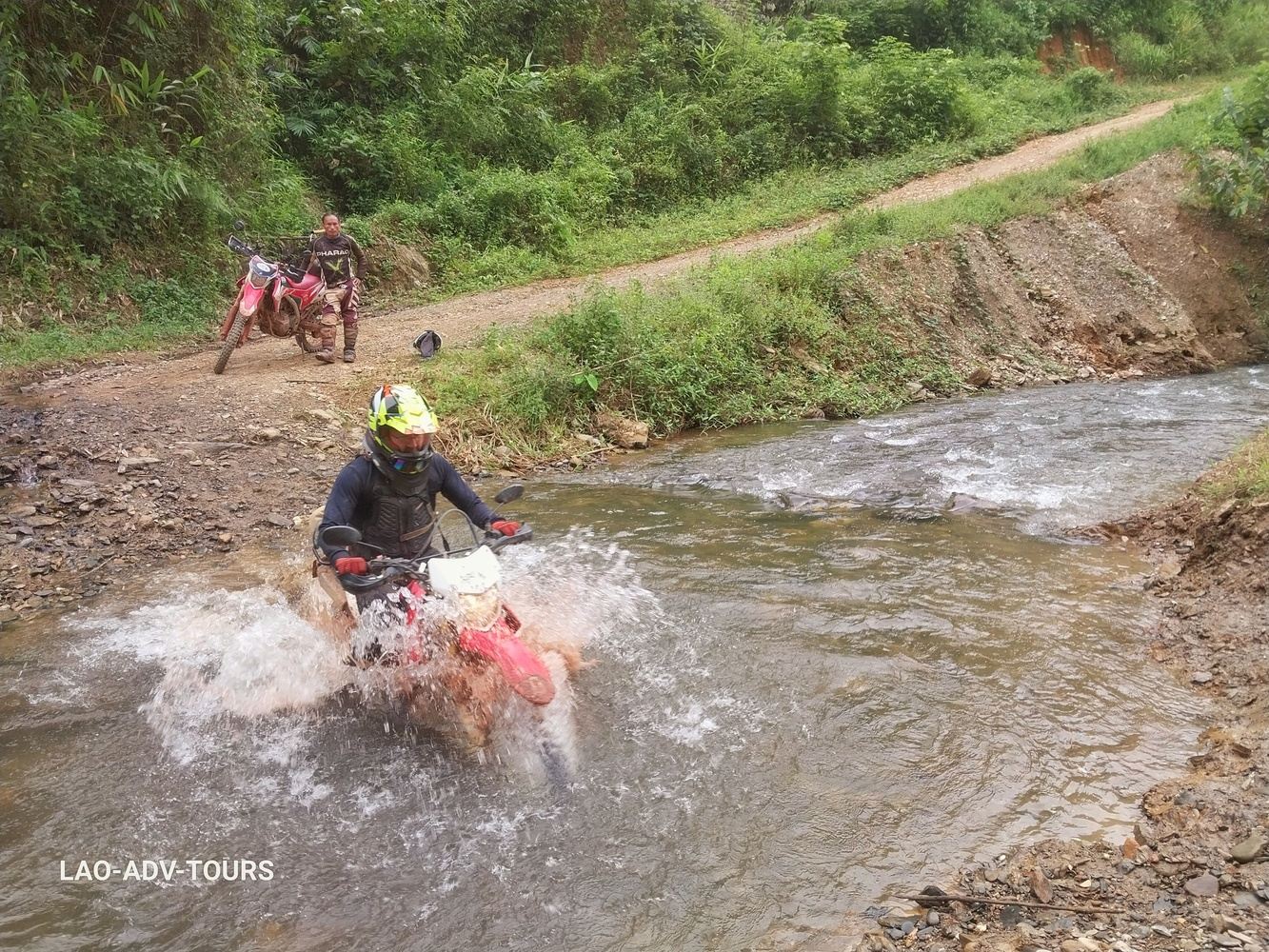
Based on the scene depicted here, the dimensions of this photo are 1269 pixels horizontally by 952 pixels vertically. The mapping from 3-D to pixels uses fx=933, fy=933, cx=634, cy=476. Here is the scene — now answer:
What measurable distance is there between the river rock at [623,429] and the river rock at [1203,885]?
8.51 metres

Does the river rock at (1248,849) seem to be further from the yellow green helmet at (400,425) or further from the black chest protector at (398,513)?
the yellow green helmet at (400,425)

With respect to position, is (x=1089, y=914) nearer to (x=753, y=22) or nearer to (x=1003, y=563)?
(x=1003, y=563)

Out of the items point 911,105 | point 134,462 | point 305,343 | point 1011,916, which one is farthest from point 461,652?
point 911,105

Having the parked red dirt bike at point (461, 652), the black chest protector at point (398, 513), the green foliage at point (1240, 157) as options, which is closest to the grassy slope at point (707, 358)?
the black chest protector at point (398, 513)

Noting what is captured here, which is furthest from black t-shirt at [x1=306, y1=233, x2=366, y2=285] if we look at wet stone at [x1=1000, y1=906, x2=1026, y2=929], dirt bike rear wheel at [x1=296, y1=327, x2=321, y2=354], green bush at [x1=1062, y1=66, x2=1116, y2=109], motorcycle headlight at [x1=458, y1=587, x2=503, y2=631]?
green bush at [x1=1062, y1=66, x2=1116, y2=109]

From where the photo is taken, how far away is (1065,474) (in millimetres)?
10156

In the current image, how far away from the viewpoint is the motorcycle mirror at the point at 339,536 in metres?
4.98

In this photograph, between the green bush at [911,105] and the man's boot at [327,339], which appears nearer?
the man's boot at [327,339]

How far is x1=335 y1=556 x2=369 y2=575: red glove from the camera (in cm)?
525

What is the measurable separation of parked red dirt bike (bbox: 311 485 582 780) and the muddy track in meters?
6.14

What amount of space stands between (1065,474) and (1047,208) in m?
9.93

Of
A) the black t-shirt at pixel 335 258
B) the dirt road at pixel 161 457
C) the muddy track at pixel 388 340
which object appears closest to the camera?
the dirt road at pixel 161 457

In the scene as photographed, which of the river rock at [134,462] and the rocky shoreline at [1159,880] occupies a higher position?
the river rock at [134,462]

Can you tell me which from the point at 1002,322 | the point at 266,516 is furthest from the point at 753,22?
the point at 266,516
